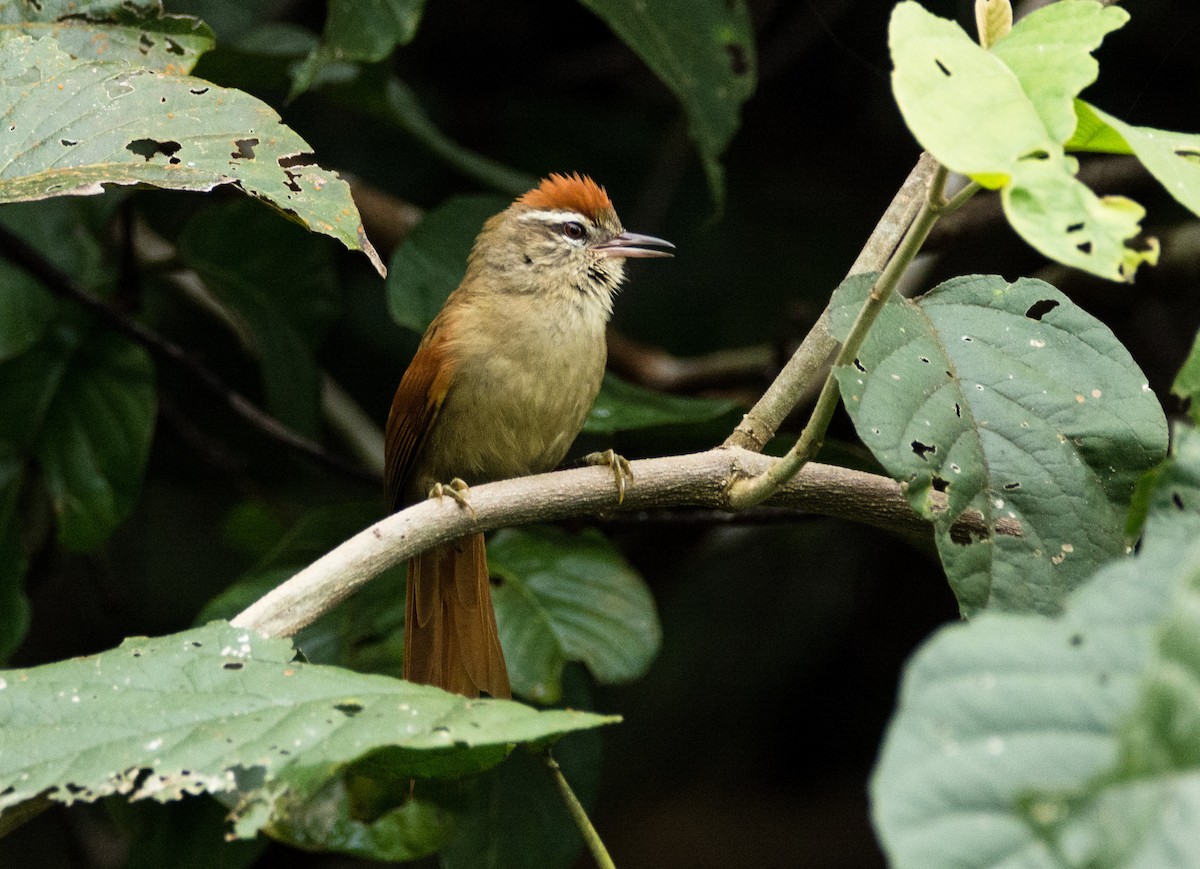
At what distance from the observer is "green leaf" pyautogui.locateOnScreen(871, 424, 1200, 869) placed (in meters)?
0.77

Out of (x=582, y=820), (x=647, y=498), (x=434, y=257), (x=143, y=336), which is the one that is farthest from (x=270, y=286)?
(x=582, y=820)

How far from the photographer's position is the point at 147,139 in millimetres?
1669

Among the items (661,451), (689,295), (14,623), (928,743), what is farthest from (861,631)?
(928,743)

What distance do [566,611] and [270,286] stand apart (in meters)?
1.33

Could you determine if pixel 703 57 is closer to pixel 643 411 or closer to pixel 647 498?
pixel 643 411

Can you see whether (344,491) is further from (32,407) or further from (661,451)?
(661,451)

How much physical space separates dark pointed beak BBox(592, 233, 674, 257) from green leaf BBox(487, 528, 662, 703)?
83cm

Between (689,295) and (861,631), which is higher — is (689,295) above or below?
above

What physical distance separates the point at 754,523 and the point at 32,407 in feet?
6.37

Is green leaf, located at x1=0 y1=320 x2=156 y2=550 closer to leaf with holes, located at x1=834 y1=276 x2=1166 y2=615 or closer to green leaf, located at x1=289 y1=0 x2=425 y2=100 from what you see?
green leaf, located at x1=289 y1=0 x2=425 y2=100

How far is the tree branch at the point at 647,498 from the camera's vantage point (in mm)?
1766

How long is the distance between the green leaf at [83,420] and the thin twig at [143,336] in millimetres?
83

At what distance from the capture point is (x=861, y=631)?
4.76 meters

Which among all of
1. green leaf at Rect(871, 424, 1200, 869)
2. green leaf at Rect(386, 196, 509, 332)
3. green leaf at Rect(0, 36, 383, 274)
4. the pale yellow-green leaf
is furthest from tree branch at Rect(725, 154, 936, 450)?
green leaf at Rect(386, 196, 509, 332)
